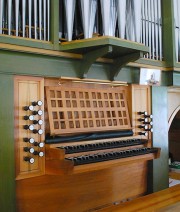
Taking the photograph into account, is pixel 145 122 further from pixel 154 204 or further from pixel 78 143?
pixel 154 204

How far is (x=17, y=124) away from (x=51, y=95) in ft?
1.79

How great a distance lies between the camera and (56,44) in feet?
10.5

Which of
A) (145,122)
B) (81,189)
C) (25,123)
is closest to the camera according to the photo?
(25,123)

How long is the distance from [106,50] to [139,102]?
1246mm

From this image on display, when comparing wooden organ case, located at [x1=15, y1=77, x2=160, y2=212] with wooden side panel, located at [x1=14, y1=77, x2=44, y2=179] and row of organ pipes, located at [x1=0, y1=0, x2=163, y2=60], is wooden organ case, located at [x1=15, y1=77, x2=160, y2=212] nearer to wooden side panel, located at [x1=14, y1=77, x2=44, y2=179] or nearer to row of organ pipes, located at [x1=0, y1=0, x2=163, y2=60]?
wooden side panel, located at [x1=14, y1=77, x2=44, y2=179]

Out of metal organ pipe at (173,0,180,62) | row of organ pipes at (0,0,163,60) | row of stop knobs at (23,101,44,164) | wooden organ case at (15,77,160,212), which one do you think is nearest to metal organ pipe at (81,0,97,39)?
row of organ pipes at (0,0,163,60)

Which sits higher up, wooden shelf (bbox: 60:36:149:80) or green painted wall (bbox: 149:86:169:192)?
wooden shelf (bbox: 60:36:149:80)

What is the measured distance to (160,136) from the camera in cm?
435

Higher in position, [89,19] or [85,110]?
[89,19]

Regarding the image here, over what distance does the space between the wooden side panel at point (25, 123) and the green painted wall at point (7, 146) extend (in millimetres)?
73

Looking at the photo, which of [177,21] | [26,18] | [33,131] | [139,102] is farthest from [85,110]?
[177,21]

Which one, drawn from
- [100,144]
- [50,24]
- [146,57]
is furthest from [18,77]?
[146,57]

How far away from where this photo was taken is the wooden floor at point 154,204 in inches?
115

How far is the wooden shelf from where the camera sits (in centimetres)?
310
